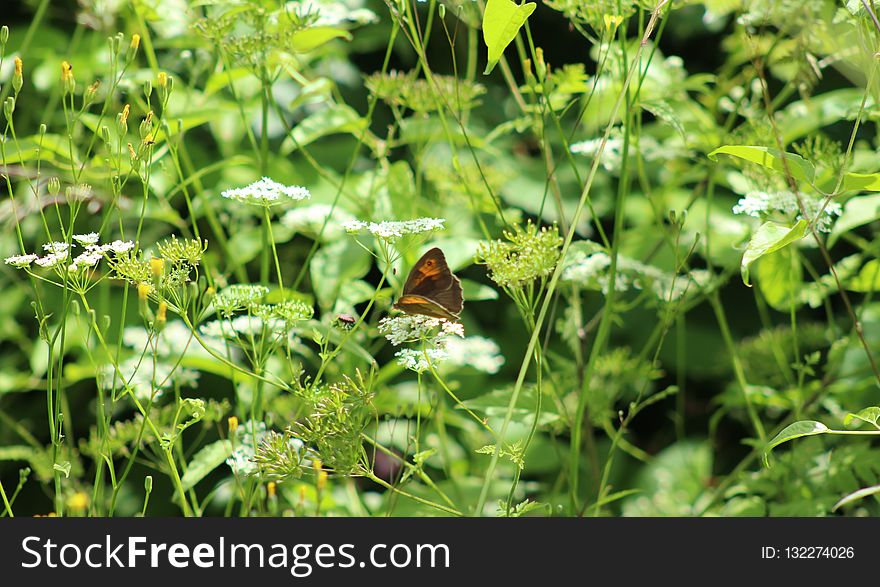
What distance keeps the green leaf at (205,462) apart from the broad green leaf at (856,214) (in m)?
0.69

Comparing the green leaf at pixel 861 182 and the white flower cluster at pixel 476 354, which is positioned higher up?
the green leaf at pixel 861 182

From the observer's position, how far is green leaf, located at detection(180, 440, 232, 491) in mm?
791

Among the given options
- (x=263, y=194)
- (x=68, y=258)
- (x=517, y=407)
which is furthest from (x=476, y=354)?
(x=68, y=258)

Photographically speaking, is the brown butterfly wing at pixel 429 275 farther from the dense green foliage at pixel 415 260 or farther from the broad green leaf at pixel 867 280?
the broad green leaf at pixel 867 280

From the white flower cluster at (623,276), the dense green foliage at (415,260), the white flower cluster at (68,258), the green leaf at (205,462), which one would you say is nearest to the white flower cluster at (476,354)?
the dense green foliage at (415,260)

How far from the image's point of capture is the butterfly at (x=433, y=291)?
2.19 ft

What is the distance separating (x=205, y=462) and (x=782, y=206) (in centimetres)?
62

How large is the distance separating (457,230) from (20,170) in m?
0.55

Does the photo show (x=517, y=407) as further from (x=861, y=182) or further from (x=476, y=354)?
(x=861, y=182)

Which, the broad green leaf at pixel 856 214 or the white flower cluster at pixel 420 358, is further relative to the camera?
the broad green leaf at pixel 856 214

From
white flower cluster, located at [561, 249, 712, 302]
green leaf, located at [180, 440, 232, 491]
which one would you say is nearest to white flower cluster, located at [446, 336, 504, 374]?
white flower cluster, located at [561, 249, 712, 302]

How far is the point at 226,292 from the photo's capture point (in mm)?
744

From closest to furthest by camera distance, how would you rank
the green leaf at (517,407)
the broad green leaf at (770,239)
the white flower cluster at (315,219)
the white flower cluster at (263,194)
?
1. the broad green leaf at (770,239)
2. the white flower cluster at (263,194)
3. the green leaf at (517,407)
4. the white flower cluster at (315,219)
